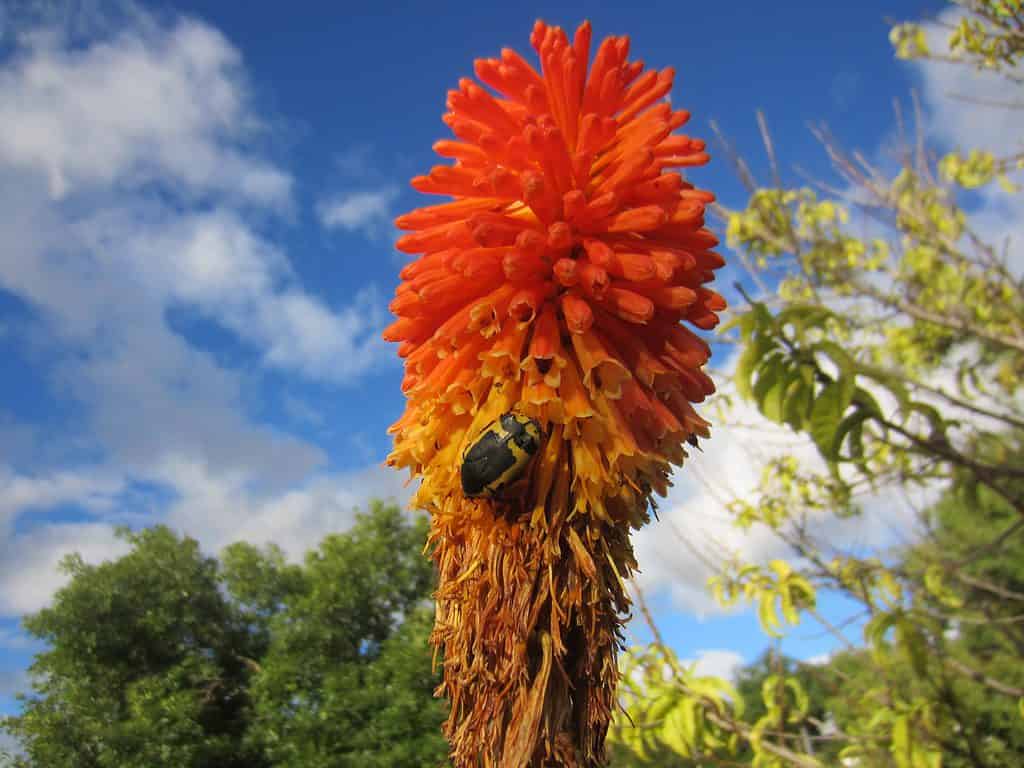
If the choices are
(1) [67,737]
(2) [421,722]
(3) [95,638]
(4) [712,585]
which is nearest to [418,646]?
(2) [421,722]

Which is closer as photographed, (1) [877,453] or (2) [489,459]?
(2) [489,459]

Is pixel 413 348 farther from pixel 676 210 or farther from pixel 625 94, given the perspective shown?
pixel 625 94

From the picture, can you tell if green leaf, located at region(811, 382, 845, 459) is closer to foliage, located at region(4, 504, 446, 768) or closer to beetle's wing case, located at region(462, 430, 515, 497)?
beetle's wing case, located at region(462, 430, 515, 497)

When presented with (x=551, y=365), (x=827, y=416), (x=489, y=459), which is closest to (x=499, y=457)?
(x=489, y=459)

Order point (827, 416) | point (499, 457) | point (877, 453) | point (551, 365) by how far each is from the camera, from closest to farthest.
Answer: point (499, 457) < point (551, 365) < point (827, 416) < point (877, 453)

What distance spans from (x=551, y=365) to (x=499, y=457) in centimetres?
29

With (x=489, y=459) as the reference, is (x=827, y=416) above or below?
above

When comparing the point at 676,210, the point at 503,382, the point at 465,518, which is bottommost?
the point at 465,518

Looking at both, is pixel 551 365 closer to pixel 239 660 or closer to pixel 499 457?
pixel 499 457

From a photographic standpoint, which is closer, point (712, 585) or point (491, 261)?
point (491, 261)

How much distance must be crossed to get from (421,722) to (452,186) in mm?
16622

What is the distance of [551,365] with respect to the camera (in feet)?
5.21

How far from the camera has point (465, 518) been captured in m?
1.59

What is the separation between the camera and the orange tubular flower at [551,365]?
4.71ft
